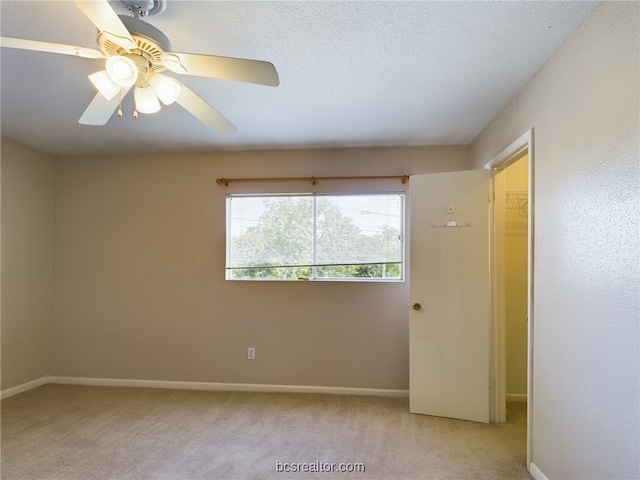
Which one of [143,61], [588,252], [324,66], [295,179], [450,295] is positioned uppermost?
[324,66]

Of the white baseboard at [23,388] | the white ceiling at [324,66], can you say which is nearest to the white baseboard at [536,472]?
the white ceiling at [324,66]

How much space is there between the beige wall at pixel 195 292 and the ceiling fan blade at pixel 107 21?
2.32m

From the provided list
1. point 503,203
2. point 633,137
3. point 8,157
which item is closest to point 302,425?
point 503,203

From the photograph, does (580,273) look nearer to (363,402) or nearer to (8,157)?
(363,402)

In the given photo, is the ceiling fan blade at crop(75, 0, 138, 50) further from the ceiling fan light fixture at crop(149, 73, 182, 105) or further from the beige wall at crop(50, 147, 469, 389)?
the beige wall at crop(50, 147, 469, 389)

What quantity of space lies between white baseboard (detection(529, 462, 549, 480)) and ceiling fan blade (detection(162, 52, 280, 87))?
2.51m

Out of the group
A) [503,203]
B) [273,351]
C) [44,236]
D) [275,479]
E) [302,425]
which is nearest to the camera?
[275,479]

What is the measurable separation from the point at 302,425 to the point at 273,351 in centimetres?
91

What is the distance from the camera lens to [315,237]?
3.56 metres

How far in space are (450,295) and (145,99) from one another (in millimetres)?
2555

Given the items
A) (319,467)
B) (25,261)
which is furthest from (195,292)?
(319,467)

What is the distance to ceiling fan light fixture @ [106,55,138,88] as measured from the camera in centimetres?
134

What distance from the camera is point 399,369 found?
3.40m

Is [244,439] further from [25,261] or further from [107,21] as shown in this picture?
[25,261]
